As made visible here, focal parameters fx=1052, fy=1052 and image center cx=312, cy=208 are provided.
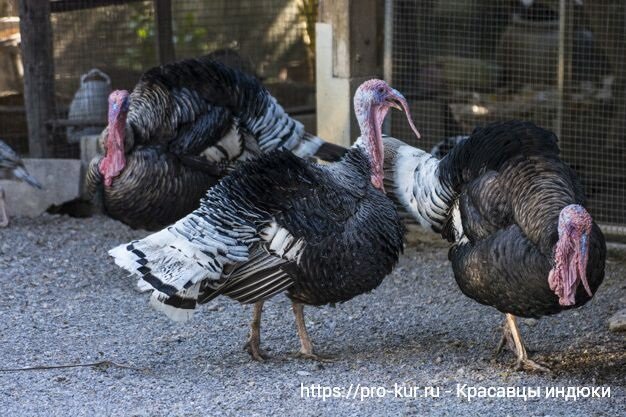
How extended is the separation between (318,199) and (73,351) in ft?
5.20

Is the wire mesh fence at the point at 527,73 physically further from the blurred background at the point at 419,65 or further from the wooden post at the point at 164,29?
the wooden post at the point at 164,29

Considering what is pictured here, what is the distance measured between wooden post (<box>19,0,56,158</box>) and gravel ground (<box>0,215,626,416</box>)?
195 cm

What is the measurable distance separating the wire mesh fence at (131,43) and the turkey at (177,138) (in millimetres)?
2316

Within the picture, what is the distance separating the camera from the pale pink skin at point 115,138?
258 inches

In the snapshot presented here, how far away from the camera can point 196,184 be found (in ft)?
22.4

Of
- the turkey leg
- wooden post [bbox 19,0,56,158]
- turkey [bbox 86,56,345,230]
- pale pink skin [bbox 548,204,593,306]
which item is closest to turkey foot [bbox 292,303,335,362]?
pale pink skin [bbox 548,204,593,306]

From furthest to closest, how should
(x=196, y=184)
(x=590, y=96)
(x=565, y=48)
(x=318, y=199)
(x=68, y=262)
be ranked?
(x=590, y=96), (x=565, y=48), (x=68, y=262), (x=196, y=184), (x=318, y=199)

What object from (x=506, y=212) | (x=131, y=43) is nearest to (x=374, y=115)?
(x=506, y=212)

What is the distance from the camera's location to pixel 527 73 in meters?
10.6

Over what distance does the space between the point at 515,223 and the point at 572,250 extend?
1.63 feet

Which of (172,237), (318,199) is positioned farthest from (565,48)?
(172,237)

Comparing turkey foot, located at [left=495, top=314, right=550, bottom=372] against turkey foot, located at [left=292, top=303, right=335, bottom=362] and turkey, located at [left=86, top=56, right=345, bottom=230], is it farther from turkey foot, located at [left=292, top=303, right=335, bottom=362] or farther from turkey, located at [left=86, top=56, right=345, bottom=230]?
turkey, located at [left=86, top=56, right=345, bottom=230]

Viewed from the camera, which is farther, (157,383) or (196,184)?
(196,184)

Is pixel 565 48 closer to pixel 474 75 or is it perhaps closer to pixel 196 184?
pixel 474 75
